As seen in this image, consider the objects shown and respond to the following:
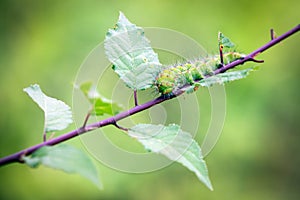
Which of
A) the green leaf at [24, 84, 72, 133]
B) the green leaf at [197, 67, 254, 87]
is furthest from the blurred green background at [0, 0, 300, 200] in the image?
the green leaf at [197, 67, 254, 87]

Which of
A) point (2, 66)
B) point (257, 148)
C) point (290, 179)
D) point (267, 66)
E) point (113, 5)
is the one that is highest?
point (113, 5)

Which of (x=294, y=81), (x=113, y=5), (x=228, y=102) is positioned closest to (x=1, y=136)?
(x=113, y=5)

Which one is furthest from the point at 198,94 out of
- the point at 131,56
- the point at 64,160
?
the point at 64,160

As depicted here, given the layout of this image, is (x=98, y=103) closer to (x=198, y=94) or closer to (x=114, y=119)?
(x=114, y=119)

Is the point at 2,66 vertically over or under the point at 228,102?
over

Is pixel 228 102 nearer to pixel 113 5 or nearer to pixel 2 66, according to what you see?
pixel 113 5

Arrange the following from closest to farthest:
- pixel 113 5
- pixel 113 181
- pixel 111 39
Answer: pixel 111 39 < pixel 113 181 < pixel 113 5

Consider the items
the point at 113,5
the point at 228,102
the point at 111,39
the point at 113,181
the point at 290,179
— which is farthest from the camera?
the point at 290,179

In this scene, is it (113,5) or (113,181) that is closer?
(113,181)
